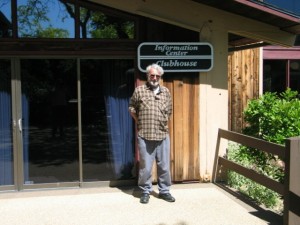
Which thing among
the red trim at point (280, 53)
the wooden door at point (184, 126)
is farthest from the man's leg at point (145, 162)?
the red trim at point (280, 53)

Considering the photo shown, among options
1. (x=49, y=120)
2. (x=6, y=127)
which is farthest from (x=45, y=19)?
(x=6, y=127)

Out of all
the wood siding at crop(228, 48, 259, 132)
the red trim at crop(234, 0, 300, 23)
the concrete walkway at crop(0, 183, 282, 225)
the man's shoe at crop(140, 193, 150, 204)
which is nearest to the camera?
the concrete walkway at crop(0, 183, 282, 225)

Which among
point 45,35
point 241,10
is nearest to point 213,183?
point 241,10

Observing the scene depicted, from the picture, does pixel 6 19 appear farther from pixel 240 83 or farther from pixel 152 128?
pixel 240 83

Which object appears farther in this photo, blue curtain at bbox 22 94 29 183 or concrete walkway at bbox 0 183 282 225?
blue curtain at bbox 22 94 29 183

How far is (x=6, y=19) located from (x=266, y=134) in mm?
4355

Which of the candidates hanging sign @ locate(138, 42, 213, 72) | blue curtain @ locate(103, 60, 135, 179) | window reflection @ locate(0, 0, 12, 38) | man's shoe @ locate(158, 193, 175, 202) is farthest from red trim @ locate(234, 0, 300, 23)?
window reflection @ locate(0, 0, 12, 38)

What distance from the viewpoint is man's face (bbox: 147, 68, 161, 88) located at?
19.5 feet

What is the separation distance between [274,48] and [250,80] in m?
1.28

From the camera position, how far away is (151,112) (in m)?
6.02

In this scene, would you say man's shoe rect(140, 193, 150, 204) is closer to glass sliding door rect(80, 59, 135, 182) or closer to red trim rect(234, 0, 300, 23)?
glass sliding door rect(80, 59, 135, 182)

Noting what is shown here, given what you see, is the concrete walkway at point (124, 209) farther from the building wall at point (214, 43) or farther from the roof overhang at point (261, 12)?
the roof overhang at point (261, 12)

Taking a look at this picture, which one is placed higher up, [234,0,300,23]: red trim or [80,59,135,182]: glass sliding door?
[234,0,300,23]: red trim

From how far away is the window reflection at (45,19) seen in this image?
21.8 feet
